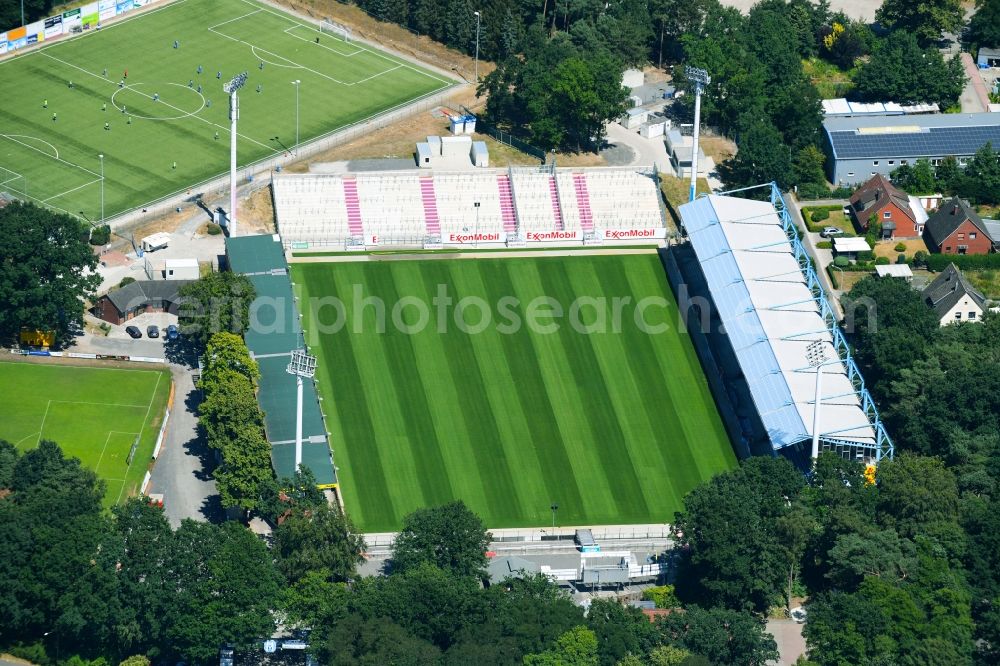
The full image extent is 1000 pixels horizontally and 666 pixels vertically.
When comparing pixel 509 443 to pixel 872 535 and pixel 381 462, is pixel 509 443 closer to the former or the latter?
pixel 381 462

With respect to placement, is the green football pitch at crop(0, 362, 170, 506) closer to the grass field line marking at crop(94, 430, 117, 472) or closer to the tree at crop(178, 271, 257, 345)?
the grass field line marking at crop(94, 430, 117, 472)

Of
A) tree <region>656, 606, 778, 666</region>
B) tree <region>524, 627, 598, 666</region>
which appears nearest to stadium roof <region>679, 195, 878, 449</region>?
tree <region>656, 606, 778, 666</region>

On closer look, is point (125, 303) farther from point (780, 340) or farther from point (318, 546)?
point (780, 340)

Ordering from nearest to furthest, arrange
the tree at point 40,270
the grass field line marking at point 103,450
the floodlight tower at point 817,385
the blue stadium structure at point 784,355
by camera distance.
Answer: the floodlight tower at point 817,385 < the blue stadium structure at point 784,355 < the grass field line marking at point 103,450 < the tree at point 40,270

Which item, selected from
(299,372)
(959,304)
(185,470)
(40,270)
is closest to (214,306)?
(40,270)

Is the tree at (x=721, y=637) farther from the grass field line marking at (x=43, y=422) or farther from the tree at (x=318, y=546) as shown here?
the grass field line marking at (x=43, y=422)

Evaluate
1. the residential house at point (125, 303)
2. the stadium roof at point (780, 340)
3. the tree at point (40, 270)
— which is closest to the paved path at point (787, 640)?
the stadium roof at point (780, 340)
